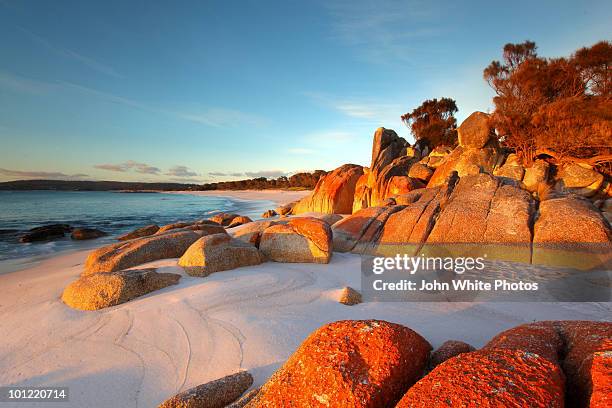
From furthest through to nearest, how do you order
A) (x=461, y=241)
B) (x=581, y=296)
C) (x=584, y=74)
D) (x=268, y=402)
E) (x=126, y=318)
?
1. (x=584, y=74)
2. (x=461, y=241)
3. (x=581, y=296)
4. (x=126, y=318)
5. (x=268, y=402)

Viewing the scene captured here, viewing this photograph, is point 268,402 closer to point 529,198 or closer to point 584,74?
point 529,198

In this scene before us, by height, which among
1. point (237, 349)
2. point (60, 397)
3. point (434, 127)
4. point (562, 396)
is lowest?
point (60, 397)

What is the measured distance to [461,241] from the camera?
770 centimetres

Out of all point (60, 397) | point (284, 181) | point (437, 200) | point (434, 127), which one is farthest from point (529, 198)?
point (284, 181)

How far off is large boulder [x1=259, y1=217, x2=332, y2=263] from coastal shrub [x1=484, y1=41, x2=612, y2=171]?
13866 millimetres

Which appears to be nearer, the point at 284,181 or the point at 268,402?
the point at 268,402

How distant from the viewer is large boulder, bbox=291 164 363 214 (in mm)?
17109

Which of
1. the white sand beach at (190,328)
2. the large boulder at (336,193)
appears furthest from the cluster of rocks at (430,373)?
the large boulder at (336,193)

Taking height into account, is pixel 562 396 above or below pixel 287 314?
above

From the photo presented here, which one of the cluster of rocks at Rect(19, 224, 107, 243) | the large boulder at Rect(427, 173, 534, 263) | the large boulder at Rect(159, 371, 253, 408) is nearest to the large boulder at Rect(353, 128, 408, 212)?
the large boulder at Rect(427, 173, 534, 263)

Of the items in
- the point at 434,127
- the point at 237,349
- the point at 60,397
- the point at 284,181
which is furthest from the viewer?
the point at 284,181

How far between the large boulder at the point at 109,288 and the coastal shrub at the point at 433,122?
30.5 metres

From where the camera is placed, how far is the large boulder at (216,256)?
6.41 m

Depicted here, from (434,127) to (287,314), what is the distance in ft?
110
